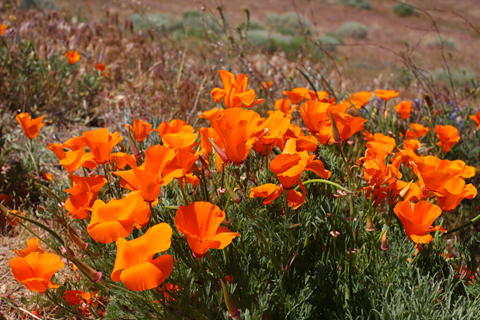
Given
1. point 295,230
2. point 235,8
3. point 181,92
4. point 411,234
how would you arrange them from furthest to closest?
point 235,8 → point 181,92 → point 295,230 → point 411,234

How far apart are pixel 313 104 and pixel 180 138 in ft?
1.81

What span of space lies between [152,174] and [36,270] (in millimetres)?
477

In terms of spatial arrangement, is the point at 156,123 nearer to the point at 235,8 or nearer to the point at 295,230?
the point at 295,230

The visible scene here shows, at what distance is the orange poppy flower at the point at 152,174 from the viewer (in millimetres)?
898

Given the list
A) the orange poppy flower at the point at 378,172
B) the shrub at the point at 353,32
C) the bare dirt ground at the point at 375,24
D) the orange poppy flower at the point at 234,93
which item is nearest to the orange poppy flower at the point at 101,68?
the orange poppy flower at the point at 234,93

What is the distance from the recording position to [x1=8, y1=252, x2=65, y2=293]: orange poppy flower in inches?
40.0

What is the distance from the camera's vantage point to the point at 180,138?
1.10 m

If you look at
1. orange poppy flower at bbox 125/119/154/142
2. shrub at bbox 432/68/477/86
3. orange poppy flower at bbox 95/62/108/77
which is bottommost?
shrub at bbox 432/68/477/86

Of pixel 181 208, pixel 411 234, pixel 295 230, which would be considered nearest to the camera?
pixel 181 208

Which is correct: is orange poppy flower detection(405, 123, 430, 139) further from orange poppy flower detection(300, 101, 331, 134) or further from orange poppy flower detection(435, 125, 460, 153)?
orange poppy flower detection(300, 101, 331, 134)

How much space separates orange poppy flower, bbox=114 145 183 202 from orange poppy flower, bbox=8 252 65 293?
0.33 meters

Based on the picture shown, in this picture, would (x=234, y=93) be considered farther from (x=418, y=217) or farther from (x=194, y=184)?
(x=418, y=217)

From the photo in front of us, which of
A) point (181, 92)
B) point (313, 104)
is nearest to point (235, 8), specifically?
point (181, 92)

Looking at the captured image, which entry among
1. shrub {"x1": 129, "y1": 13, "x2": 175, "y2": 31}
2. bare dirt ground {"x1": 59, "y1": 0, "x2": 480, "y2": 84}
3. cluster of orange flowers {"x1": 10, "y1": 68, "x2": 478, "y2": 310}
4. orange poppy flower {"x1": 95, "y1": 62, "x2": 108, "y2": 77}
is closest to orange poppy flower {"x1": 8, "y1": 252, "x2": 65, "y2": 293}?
cluster of orange flowers {"x1": 10, "y1": 68, "x2": 478, "y2": 310}
